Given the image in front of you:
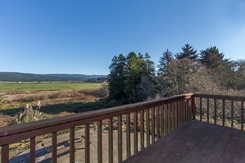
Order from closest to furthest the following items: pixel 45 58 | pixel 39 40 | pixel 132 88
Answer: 1. pixel 39 40
2. pixel 132 88
3. pixel 45 58

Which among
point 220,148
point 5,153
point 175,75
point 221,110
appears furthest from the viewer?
point 175,75

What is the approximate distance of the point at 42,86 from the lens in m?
16.3

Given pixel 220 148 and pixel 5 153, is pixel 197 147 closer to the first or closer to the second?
pixel 220 148

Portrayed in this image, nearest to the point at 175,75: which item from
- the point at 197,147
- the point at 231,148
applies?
the point at 231,148

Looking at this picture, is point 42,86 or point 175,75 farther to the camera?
point 42,86

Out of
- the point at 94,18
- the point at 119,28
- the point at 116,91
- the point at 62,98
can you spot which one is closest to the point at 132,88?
the point at 116,91

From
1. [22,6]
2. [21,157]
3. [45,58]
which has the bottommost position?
[21,157]

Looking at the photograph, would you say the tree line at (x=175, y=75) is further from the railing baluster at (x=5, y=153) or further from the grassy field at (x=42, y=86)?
the railing baluster at (x=5, y=153)

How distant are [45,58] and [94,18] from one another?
11783mm

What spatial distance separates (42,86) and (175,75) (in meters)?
18.1

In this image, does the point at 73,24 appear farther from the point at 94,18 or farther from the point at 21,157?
the point at 21,157

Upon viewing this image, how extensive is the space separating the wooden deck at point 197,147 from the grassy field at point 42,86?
16.4m

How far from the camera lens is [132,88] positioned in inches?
647

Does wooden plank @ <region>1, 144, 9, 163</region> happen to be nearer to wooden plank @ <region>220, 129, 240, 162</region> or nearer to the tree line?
wooden plank @ <region>220, 129, 240, 162</region>
